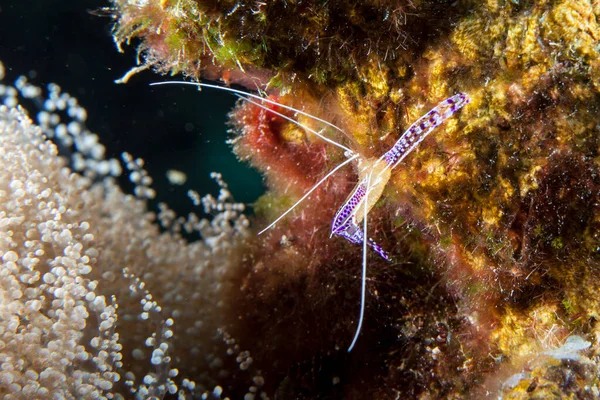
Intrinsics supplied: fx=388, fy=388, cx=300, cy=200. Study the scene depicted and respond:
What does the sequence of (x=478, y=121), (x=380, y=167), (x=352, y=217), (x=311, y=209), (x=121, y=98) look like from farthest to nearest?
(x=121, y=98)
(x=311, y=209)
(x=352, y=217)
(x=380, y=167)
(x=478, y=121)

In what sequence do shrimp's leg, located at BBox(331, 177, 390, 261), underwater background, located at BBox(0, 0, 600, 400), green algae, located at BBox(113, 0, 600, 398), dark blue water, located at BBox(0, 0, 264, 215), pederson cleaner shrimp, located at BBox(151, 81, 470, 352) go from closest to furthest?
green algae, located at BBox(113, 0, 600, 398)
underwater background, located at BBox(0, 0, 600, 400)
pederson cleaner shrimp, located at BBox(151, 81, 470, 352)
shrimp's leg, located at BBox(331, 177, 390, 261)
dark blue water, located at BBox(0, 0, 264, 215)

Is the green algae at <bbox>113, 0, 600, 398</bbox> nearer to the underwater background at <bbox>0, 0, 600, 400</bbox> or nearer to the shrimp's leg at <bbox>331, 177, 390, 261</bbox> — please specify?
the underwater background at <bbox>0, 0, 600, 400</bbox>

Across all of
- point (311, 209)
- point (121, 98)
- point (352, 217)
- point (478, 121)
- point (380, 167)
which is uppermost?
point (121, 98)

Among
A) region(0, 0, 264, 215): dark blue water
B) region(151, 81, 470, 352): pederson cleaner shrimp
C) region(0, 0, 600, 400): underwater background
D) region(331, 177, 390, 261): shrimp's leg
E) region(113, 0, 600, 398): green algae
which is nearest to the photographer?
region(113, 0, 600, 398): green algae

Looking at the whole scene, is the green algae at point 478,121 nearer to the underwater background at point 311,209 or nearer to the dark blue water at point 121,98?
the underwater background at point 311,209

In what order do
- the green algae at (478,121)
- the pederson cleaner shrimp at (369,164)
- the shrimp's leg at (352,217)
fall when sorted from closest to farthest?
the green algae at (478,121), the pederson cleaner shrimp at (369,164), the shrimp's leg at (352,217)

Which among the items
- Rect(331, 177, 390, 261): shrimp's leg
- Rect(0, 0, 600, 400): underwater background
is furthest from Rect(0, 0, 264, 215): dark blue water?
Rect(331, 177, 390, 261): shrimp's leg

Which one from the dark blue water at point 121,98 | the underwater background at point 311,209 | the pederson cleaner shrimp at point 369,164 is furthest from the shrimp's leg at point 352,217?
the dark blue water at point 121,98

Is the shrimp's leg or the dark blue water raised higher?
the dark blue water

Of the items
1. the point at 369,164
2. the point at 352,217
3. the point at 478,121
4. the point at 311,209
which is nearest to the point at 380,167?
the point at 369,164

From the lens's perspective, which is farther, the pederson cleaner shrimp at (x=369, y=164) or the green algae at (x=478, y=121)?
the pederson cleaner shrimp at (x=369, y=164)

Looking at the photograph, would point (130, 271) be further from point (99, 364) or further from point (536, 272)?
point (536, 272)

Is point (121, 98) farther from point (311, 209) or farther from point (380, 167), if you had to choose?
point (380, 167)
